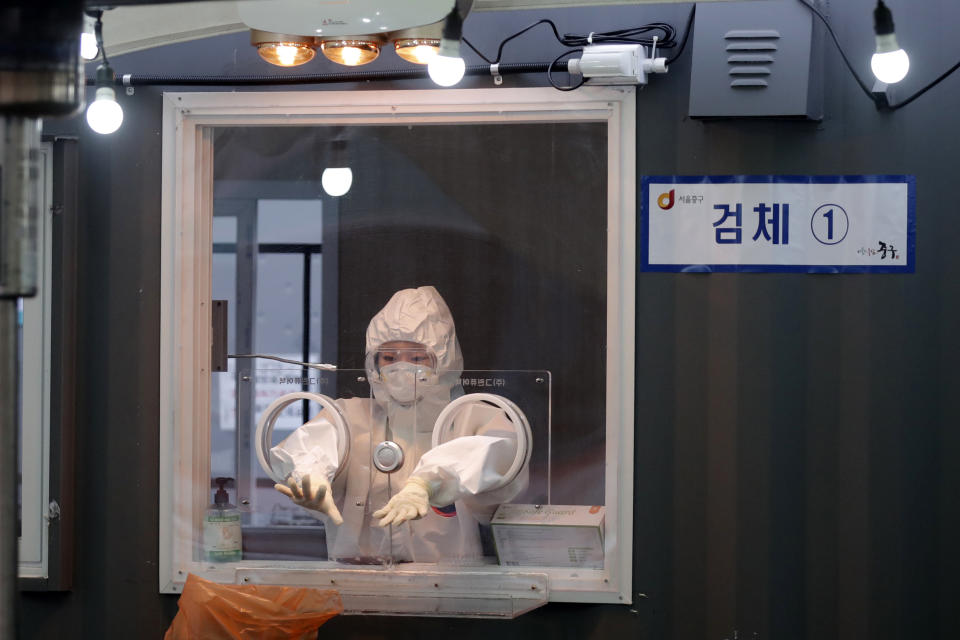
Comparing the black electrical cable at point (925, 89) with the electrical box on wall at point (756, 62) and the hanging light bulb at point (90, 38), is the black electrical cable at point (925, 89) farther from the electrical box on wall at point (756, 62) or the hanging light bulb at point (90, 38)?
the hanging light bulb at point (90, 38)

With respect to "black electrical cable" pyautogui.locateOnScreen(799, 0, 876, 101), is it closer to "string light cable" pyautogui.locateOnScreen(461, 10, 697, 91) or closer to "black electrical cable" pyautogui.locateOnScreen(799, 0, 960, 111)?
"black electrical cable" pyautogui.locateOnScreen(799, 0, 960, 111)

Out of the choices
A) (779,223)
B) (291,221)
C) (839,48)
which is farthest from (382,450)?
(839,48)

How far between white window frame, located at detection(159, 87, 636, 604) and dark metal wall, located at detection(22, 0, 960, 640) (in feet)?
0.20

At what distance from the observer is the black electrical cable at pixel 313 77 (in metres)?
2.63

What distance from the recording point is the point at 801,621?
2553 millimetres

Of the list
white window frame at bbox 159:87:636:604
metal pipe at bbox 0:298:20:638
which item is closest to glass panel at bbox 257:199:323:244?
white window frame at bbox 159:87:636:604

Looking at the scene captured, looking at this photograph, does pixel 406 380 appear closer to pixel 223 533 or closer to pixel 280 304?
pixel 280 304

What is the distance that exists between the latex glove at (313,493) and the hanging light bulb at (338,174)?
2.67 feet

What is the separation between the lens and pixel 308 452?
256 centimetres

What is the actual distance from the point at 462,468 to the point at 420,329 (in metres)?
0.42

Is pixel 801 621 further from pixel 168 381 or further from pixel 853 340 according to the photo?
pixel 168 381

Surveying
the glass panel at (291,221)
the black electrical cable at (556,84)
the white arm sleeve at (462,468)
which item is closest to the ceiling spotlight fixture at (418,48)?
the black electrical cable at (556,84)

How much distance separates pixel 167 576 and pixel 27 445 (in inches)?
21.7

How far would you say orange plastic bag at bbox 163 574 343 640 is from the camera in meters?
2.40
